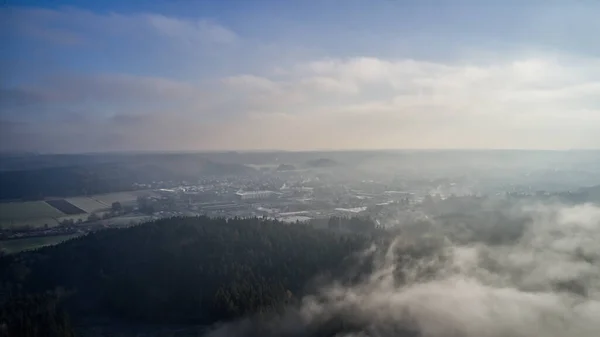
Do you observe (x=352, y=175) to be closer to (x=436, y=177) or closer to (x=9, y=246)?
(x=436, y=177)

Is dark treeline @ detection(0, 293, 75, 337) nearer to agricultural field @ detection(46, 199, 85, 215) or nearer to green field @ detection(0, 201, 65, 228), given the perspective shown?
green field @ detection(0, 201, 65, 228)

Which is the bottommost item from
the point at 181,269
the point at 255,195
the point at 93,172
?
the point at 181,269

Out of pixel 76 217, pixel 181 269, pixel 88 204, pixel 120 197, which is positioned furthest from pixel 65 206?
pixel 181 269

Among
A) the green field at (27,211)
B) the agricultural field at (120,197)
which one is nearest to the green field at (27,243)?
the green field at (27,211)

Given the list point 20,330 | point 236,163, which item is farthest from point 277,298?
point 236,163

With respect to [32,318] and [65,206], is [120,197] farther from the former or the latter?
[32,318]

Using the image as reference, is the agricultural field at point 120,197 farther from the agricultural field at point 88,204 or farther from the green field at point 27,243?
the green field at point 27,243
